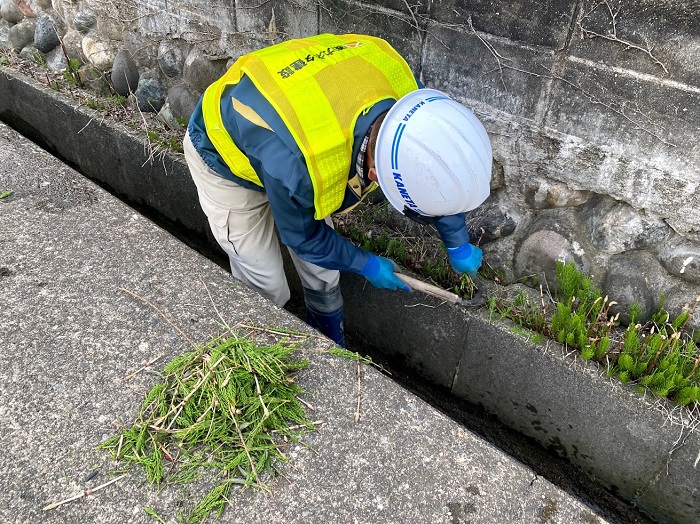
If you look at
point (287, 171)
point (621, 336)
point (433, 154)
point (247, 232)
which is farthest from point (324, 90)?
point (621, 336)

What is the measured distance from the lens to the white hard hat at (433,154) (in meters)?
1.84

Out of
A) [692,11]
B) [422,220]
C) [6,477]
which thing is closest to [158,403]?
[6,477]

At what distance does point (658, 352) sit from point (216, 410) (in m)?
1.69

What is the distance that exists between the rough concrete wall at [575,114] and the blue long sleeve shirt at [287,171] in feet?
1.45

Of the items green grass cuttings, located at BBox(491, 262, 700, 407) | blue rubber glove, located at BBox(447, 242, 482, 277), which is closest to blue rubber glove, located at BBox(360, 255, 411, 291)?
blue rubber glove, located at BBox(447, 242, 482, 277)

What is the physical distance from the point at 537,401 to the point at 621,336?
481 millimetres

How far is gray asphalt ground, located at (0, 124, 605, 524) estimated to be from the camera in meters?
1.66

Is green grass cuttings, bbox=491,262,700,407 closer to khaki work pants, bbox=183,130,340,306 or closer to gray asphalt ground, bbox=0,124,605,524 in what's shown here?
gray asphalt ground, bbox=0,124,605,524

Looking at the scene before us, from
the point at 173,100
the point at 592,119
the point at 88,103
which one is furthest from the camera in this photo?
the point at 88,103

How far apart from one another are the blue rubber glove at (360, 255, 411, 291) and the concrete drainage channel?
1.11 feet

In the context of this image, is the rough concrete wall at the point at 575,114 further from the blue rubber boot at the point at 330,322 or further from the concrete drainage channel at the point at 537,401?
the blue rubber boot at the point at 330,322

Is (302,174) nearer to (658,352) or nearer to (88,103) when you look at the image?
(658,352)

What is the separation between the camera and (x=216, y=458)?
1.75 metres

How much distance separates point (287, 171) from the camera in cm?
195
